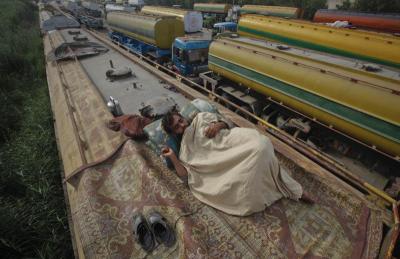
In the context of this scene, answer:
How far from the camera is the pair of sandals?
3361mm

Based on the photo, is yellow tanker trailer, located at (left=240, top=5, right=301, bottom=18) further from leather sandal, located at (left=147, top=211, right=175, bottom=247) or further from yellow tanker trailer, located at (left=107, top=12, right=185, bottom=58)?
leather sandal, located at (left=147, top=211, right=175, bottom=247)

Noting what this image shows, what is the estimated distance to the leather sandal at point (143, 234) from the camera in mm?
3342

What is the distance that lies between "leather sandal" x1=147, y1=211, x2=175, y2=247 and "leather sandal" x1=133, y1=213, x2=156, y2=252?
0.08 m

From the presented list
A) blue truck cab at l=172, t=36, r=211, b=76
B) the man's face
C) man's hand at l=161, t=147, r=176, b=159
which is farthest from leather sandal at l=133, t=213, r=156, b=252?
blue truck cab at l=172, t=36, r=211, b=76

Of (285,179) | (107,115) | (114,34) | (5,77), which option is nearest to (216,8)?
(114,34)

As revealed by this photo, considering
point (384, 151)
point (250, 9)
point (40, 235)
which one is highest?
point (250, 9)

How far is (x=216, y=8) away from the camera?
3509 cm

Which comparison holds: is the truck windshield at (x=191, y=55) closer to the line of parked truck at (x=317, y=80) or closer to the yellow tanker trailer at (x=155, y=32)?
the line of parked truck at (x=317, y=80)

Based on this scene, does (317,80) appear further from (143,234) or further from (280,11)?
(280,11)

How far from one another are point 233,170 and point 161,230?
58.5 inches

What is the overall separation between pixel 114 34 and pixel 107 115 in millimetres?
20518

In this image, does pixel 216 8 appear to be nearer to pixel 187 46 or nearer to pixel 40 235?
pixel 187 46

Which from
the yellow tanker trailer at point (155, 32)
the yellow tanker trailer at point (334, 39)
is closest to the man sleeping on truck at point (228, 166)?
the yellow tanker trailer at point (334, 39)

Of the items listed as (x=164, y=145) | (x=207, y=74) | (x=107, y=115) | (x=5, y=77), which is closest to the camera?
(x=164, y=145)
